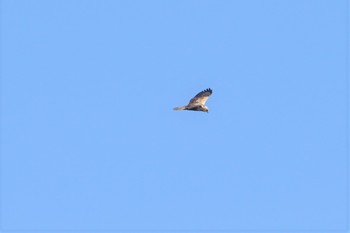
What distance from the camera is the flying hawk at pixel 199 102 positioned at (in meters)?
44.7

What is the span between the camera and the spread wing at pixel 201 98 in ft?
148

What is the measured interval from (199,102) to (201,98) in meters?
0.36

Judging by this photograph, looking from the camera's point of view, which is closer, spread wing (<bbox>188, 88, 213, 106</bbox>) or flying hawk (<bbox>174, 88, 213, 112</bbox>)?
flying hawk (<bbox>174, 88, 213, 112</bbox>)

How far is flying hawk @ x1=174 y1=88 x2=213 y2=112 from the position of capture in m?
44.7

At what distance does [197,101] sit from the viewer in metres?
45.3

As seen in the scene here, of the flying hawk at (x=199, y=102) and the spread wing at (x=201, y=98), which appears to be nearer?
the flying hawk at (x=199, y=102)

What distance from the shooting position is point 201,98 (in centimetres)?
4556

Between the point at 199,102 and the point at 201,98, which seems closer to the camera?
the point at 199,102

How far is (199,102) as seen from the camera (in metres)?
45.3

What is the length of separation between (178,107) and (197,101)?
2139 millimetres

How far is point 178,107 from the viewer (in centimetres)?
4347

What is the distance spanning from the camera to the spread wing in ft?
148

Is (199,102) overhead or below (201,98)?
below
